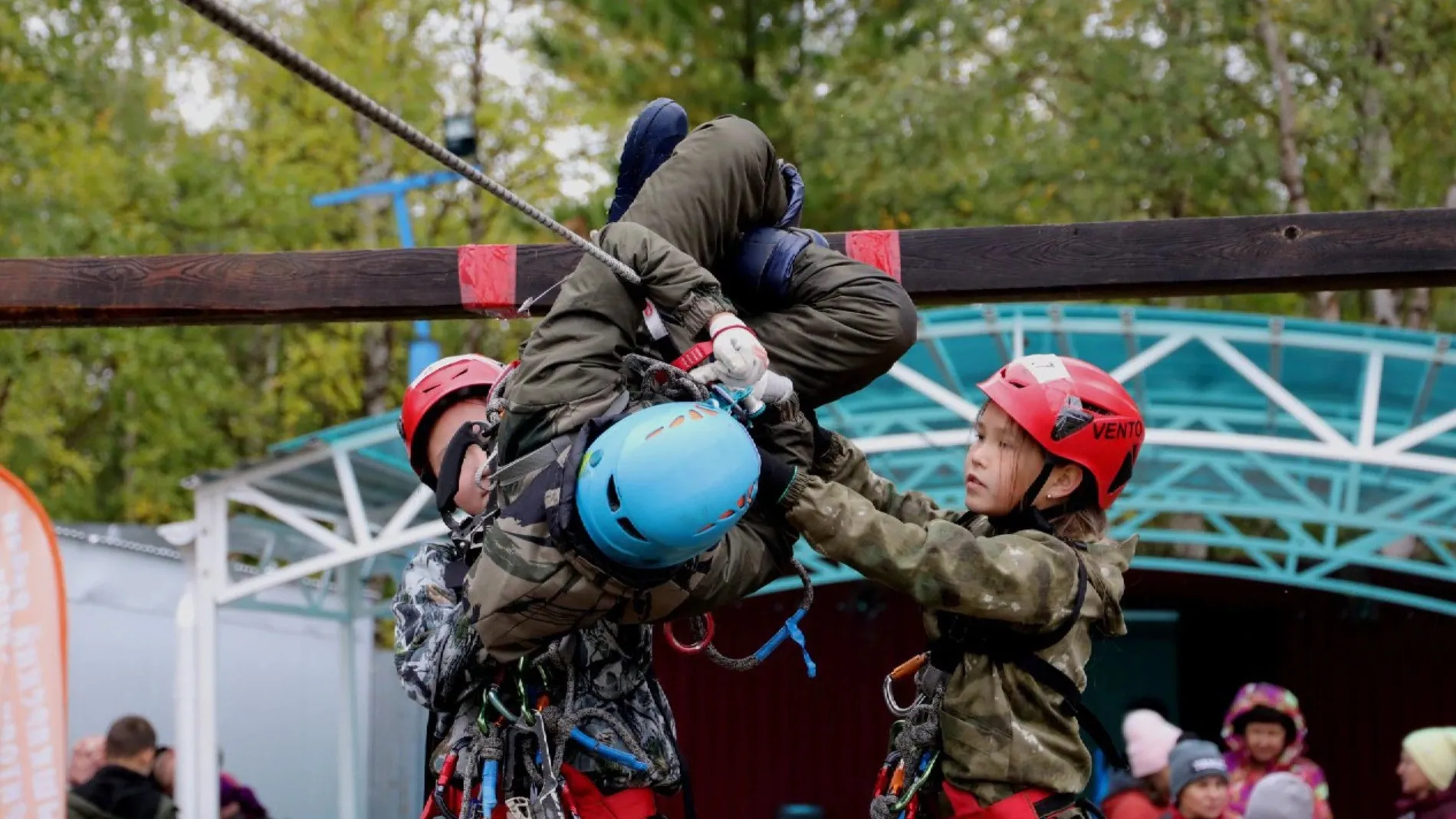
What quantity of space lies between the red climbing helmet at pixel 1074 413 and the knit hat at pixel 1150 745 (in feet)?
14.1

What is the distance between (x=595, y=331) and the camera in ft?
11.4

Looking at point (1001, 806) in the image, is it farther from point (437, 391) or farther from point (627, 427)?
point (437, 391)

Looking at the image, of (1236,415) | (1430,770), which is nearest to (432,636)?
(1430,770)

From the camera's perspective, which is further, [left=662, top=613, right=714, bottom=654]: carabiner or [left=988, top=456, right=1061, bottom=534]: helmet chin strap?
[left=988, top=456, right=1061, bottom=534]: helmet chin strap

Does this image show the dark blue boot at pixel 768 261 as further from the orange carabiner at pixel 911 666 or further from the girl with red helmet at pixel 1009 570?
the orange carabiner at pixel 911 666

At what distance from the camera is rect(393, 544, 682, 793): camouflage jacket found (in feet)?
12.7

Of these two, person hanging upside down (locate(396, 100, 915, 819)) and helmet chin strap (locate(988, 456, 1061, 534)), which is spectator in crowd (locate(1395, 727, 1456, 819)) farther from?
person hanging upside down (locate(396, 100, 915, 819))

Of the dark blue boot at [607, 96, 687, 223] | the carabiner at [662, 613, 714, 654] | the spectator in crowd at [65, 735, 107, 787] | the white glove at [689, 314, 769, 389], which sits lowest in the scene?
the spectator in crowd at [65, 735, 107, 787]

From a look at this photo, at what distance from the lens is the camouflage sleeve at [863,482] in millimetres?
4043

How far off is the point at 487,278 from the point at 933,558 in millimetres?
2032

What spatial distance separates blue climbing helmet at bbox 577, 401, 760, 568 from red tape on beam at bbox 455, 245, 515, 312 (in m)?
1.81

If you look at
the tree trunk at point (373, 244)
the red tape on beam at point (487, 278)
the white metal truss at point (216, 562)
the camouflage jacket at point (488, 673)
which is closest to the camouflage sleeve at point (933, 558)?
the camouflage jacket at point (488, 673)

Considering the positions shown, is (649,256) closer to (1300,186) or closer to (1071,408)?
(1071,408)

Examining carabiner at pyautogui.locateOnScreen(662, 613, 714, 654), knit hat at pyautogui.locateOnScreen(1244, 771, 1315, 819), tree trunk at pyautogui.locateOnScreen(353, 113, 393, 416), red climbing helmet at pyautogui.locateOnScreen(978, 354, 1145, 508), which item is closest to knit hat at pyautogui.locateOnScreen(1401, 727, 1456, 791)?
knit hat at pyautogui.locateOnScreen(1244, 771, 1315, 819)
